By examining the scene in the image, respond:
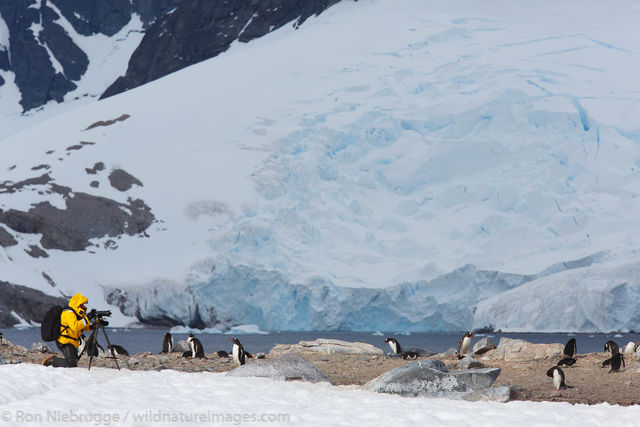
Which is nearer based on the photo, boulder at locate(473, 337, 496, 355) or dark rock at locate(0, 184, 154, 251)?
boulder at locate(473, 337, 496, 355)

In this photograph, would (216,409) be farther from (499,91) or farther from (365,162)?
(499,91)

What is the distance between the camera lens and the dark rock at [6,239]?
163 ft

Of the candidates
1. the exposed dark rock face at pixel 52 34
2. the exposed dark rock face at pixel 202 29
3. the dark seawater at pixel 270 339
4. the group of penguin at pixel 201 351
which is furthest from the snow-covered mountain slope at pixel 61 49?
the group of penguin at pixel 201 351

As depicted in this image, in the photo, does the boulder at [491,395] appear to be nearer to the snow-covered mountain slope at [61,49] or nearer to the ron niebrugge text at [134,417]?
the ron niebrugge text at [134,417]

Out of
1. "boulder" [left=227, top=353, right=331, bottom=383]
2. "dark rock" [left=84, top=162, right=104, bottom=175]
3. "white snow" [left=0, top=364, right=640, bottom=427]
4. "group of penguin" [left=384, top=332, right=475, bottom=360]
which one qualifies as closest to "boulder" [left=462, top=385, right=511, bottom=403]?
"white snow" [left=0, top=364, right=640, bottom=427]

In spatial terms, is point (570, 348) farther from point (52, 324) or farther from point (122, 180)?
point (122, 180)

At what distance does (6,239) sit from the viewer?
164 ft

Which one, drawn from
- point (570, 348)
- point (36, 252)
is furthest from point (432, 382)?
point (36, 252)

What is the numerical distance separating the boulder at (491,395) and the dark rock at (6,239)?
144 ft

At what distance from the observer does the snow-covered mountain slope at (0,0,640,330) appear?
1651 inches

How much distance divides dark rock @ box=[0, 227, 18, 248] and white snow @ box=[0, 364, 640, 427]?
41.2 m

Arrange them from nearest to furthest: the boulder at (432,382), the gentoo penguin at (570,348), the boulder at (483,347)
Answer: the boulder at (432,382), the gentoo penguin at (570,348), the boulder at (483,347)

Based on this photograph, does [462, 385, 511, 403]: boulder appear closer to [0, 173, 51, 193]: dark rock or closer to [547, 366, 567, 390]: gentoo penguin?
[547, 366, 567, 390]: gentoo penguin

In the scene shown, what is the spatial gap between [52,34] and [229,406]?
148190 mm
